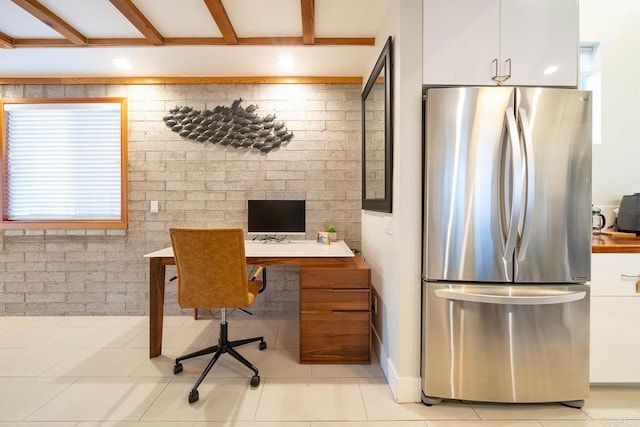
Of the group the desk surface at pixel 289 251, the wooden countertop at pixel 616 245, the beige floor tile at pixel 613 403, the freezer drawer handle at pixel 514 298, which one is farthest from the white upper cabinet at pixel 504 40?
the beige floor tile at pixel 613 403

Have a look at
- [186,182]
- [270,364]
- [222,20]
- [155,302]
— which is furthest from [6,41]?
[270,364]

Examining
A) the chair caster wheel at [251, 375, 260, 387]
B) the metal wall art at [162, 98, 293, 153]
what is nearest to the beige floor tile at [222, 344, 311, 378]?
the chair caster wheel at [251, 375, 260, 387]

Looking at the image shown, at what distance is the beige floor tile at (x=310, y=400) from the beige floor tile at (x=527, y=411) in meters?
0.71

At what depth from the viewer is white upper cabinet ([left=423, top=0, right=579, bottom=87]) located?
1740 millimetres

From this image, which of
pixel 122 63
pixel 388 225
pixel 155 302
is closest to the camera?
pixel 388 225

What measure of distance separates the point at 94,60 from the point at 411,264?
325 centimetres

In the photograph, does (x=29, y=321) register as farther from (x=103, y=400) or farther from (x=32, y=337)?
(x=103, y=400)

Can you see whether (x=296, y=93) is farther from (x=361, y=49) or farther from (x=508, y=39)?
(x=508, y=39)

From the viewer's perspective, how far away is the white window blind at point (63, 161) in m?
3.09

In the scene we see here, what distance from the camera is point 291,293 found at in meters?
3.13

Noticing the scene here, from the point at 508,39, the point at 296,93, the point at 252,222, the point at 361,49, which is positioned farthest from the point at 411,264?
the point at 296,93

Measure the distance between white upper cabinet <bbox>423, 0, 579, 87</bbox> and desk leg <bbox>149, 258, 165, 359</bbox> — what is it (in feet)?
7.59

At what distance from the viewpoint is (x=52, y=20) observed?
2.16 metres

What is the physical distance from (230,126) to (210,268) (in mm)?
1707
